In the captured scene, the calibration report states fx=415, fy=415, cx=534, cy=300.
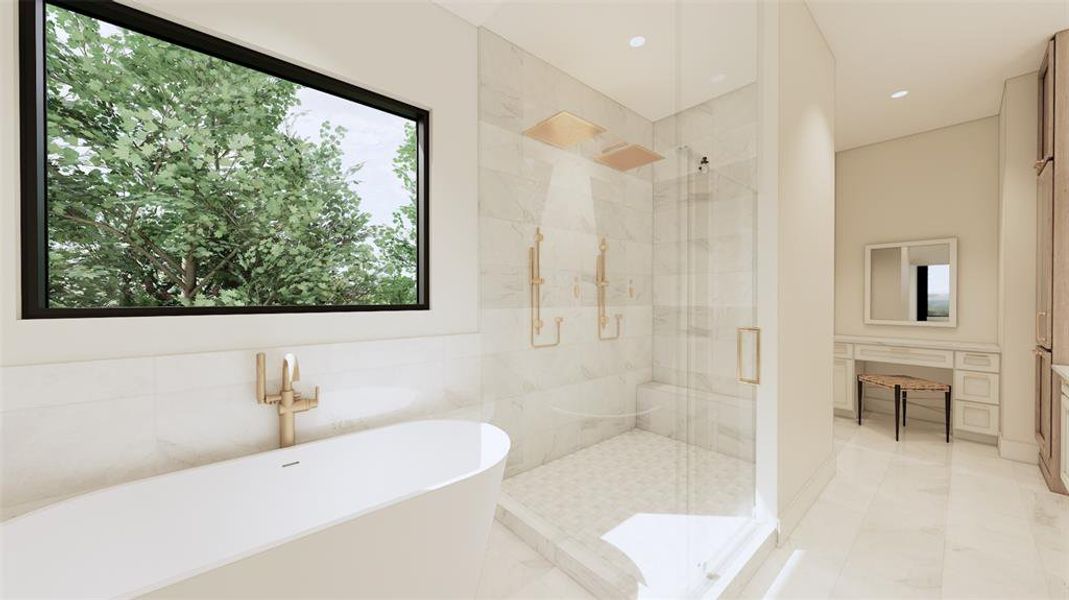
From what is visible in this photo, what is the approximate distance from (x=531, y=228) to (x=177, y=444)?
1704mm

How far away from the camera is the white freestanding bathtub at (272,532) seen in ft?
3.52

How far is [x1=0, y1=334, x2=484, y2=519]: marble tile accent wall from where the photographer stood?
1.28m

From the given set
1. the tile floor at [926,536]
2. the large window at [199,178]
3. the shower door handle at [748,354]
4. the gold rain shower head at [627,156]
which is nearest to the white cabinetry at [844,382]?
the tile floor at [926,536]

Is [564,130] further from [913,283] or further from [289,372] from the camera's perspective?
[913,283]

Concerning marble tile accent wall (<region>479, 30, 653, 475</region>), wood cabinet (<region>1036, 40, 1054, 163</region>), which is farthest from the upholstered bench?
marble tile accent wall (<region>479, 30, 653, 475</region>)

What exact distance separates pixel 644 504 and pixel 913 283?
394cm

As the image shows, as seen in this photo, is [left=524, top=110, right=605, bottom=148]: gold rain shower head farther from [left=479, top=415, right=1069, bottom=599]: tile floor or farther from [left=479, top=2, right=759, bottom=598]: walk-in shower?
[left=479, top=415, right=1069, bottom=599]: tile floor

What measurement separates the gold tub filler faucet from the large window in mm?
261

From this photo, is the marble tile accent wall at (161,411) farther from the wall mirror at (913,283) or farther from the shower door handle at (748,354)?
the wall mirror at (913,283)

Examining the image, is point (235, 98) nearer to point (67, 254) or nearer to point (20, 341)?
point (67, 254)

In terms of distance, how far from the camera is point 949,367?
3562 mm

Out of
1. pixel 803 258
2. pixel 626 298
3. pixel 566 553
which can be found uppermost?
pixel 803 258

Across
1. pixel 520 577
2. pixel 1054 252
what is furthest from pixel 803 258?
pixel 520 577

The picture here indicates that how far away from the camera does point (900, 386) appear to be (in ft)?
11.7
